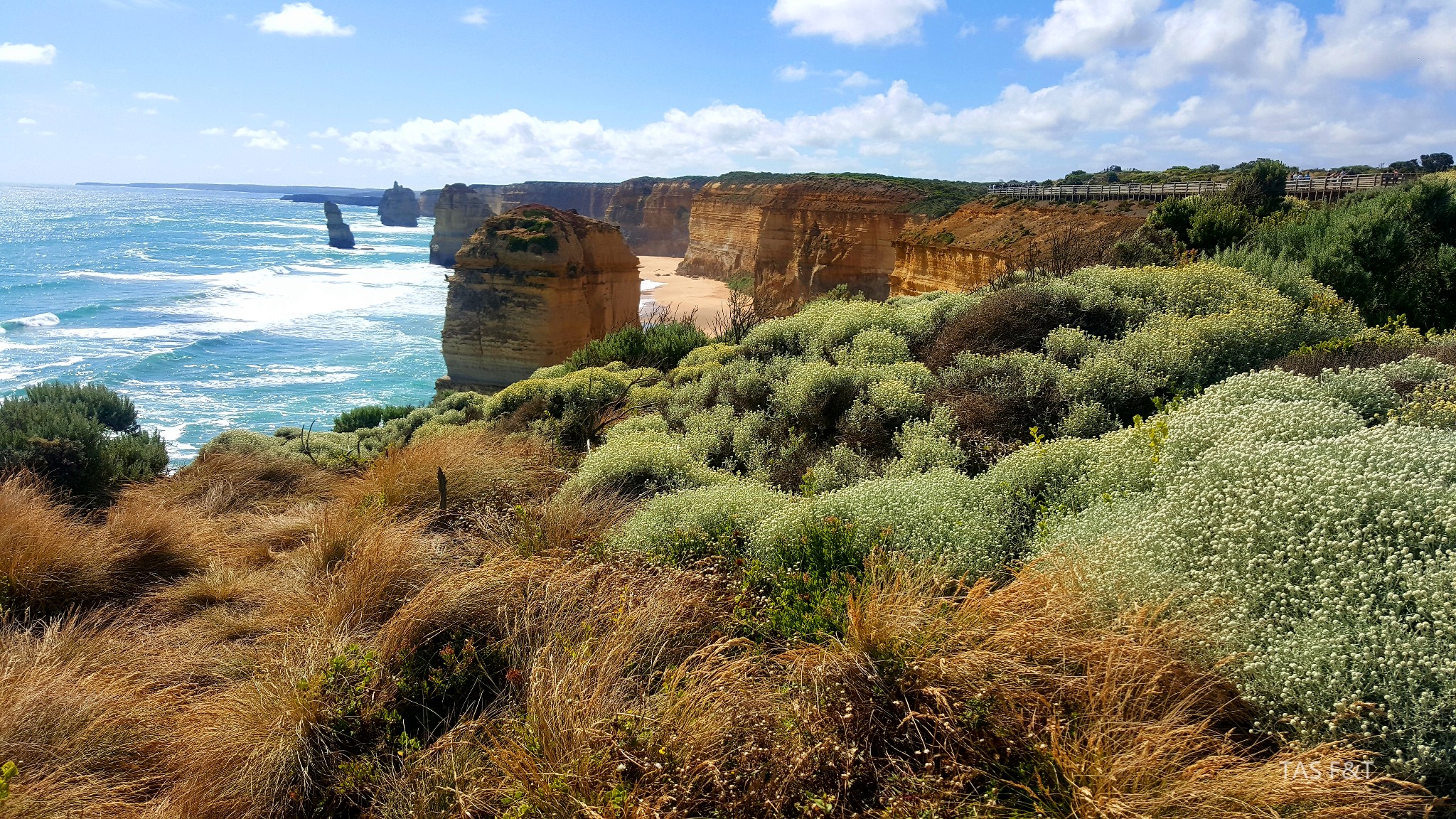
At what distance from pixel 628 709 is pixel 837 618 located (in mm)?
972

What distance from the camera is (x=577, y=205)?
124375 mm

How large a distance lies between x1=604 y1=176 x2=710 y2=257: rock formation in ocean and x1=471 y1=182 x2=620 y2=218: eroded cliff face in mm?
18102

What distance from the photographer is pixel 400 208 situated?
494 ft

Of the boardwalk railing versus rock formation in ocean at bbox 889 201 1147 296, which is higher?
the boardwalk railing

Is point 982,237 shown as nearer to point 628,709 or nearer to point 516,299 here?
point 516,299

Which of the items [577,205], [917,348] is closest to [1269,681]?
[917,348]

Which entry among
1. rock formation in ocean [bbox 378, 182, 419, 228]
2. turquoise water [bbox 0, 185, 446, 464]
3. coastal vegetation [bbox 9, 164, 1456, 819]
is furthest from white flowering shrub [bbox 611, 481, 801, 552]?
rock formation in ocean [bbox 378, 182, 419, 228]

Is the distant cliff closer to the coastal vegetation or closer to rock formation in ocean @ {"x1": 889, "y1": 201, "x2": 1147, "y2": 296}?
rock formation in ocean @ {"x1": 889, "y1": 201, "x2": 1147, "y2": 296}

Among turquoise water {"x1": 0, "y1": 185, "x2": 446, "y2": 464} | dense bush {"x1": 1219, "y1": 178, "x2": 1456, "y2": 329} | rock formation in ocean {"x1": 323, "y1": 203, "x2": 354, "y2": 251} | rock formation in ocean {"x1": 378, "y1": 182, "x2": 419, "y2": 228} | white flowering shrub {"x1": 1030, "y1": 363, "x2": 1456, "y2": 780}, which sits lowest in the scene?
turquoise water {"x1": 0, "y1": 185, "x2": 446, "y2": 464}

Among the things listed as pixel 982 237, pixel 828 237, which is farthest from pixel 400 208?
pixel 982 237

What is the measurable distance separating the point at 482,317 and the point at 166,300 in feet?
128

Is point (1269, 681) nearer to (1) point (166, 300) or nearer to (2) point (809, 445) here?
(2) point (809, 445)

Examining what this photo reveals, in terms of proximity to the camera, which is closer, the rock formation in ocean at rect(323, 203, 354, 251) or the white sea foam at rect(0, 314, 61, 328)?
the white sea foam at rect(0, 314, 61, 328)

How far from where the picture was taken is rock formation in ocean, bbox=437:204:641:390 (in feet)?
84.6
